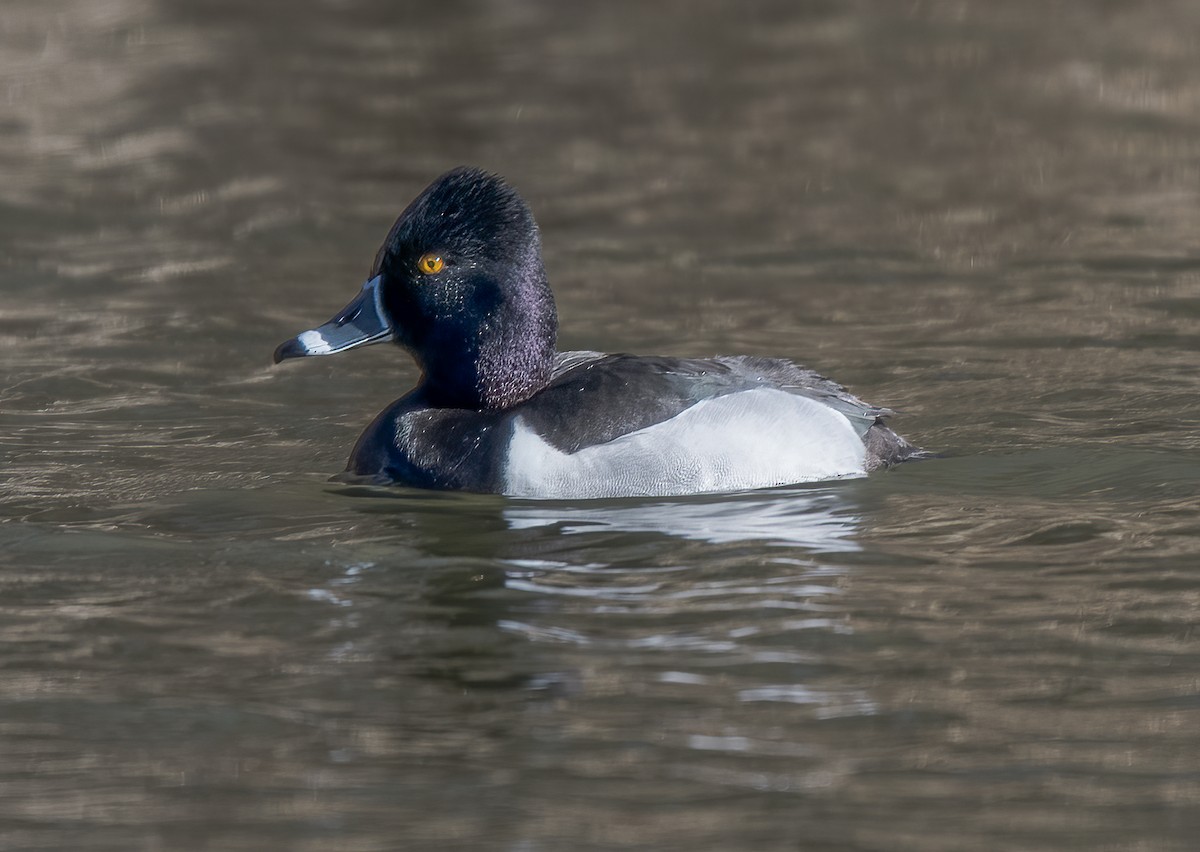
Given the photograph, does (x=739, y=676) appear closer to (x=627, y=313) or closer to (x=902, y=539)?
(x=902, y=539)

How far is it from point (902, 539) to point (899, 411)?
1950mm

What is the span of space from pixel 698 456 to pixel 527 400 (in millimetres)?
751

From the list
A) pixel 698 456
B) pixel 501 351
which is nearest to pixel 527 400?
pixel 501 351

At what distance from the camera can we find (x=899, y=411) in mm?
9219

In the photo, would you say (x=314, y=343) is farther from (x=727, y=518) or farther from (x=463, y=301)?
(x=727, y=518)

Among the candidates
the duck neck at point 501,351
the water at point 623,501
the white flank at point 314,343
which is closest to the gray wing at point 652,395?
the duck neck at point 501,351

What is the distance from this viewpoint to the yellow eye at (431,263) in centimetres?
793

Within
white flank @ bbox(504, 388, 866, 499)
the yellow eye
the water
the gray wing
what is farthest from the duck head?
the water

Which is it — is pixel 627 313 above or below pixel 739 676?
above

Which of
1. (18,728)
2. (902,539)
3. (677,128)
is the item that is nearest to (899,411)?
(902,539)

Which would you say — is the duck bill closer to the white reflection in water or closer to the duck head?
the duck head

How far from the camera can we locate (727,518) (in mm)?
7504

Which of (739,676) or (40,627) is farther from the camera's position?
(40,627)

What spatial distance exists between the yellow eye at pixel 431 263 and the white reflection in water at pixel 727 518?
1034mm
